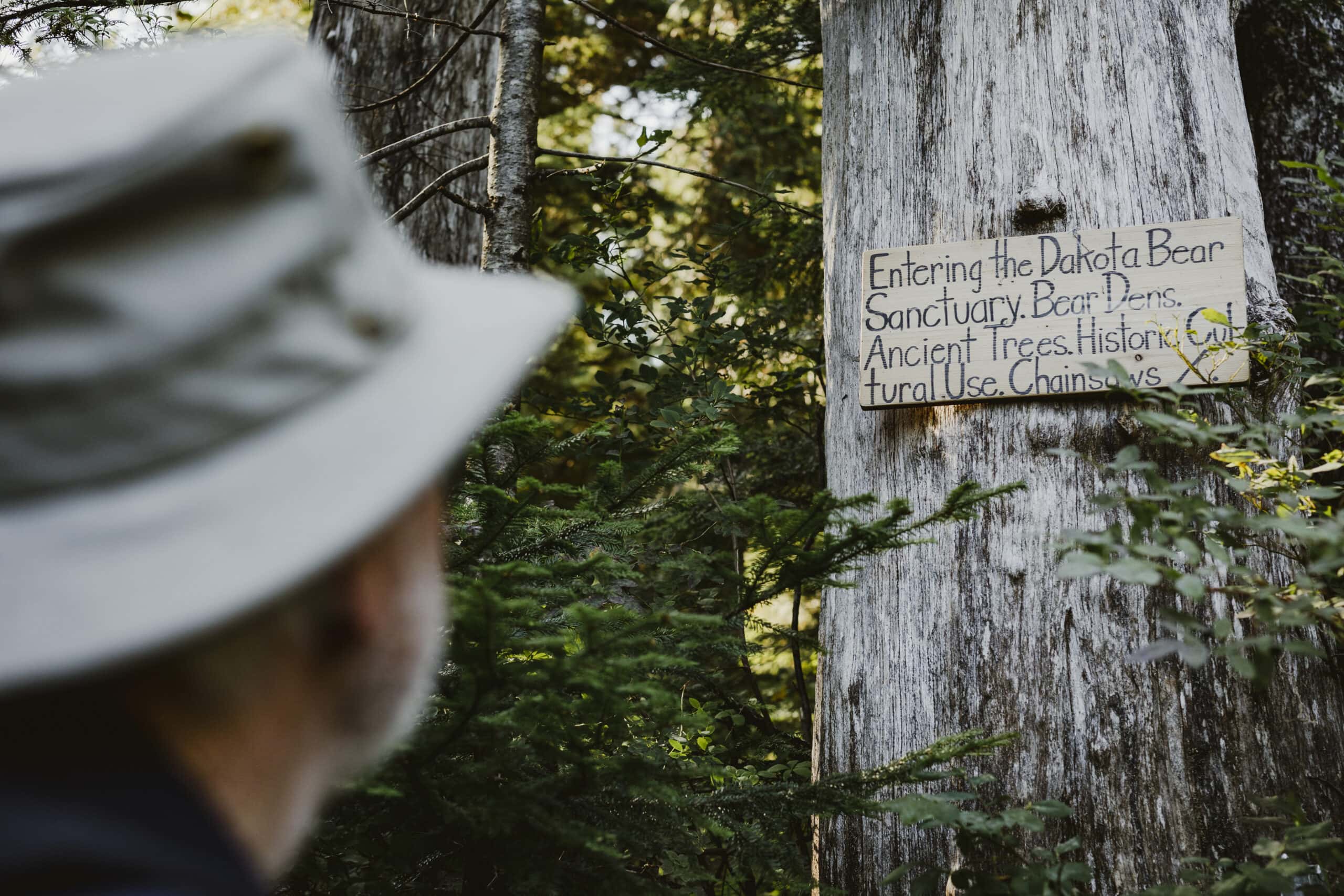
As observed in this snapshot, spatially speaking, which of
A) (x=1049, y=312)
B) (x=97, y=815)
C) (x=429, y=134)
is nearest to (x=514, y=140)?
(x=429, y=134)

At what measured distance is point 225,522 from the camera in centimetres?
62

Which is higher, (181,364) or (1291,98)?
(1291,98)

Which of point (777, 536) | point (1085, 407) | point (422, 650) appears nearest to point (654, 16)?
point (1085, 407)

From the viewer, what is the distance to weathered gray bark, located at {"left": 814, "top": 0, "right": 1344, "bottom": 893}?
2.16m

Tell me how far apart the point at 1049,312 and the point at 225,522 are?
7.65 feet

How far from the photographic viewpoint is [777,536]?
1801 mm

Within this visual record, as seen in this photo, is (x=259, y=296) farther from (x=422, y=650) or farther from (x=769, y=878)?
(x=769, y=878)

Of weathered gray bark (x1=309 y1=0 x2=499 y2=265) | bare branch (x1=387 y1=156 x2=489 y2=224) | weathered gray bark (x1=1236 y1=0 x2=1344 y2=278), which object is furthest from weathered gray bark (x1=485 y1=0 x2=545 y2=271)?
weathered gray bark (x1=1236 y1=0 x2=1344 y2=278)

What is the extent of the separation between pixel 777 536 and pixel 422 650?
1064mm

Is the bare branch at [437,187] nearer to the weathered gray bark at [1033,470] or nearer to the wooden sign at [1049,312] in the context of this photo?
the weathered gray bark at [1033,470]

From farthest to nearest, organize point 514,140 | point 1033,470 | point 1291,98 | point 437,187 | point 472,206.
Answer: point 1291,98 → point 437,187 → point 514,140 → point 472,206 → point 1033,470

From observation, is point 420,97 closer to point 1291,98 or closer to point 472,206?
point 472,206

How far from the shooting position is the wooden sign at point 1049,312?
235cm

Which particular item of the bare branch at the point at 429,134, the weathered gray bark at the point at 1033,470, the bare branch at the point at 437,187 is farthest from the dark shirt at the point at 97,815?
the bare branch at the point at 429,134
